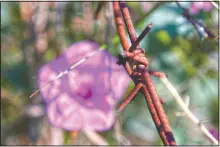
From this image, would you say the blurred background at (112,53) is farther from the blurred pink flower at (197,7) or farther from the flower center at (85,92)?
the flower center at (85,92)

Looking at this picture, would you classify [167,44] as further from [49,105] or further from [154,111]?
[154,111]

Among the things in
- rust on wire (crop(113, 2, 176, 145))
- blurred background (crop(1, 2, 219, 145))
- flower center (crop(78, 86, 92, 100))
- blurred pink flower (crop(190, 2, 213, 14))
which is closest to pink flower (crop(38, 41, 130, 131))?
flower center (crop(78, 86, 92, 100))

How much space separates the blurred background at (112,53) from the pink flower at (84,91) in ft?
0.34

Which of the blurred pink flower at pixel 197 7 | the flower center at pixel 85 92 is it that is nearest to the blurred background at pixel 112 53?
the blurred pink flower at pixel 197 7

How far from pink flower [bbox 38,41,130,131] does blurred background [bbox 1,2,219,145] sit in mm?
104

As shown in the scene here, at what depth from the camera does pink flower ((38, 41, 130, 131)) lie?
90cm

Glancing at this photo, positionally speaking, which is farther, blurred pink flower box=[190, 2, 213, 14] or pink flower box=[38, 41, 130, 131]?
blurred pink flower box=[190, 2, 213, 14]

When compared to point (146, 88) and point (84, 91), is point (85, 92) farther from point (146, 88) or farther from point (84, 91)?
point (146, 88)

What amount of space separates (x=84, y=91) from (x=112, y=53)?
0.13 meters

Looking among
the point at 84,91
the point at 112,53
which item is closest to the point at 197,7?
the point at 112,53

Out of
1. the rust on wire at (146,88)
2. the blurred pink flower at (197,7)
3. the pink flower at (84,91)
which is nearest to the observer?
the rust on wire at (146,88)

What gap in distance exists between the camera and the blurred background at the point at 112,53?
1.09m

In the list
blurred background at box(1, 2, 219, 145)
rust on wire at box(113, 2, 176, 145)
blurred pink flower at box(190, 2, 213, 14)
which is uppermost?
rust on wire at box(113, 2, 176, 145)

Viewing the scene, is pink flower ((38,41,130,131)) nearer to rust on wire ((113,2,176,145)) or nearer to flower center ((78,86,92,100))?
flower center ((78,86,92,100))
